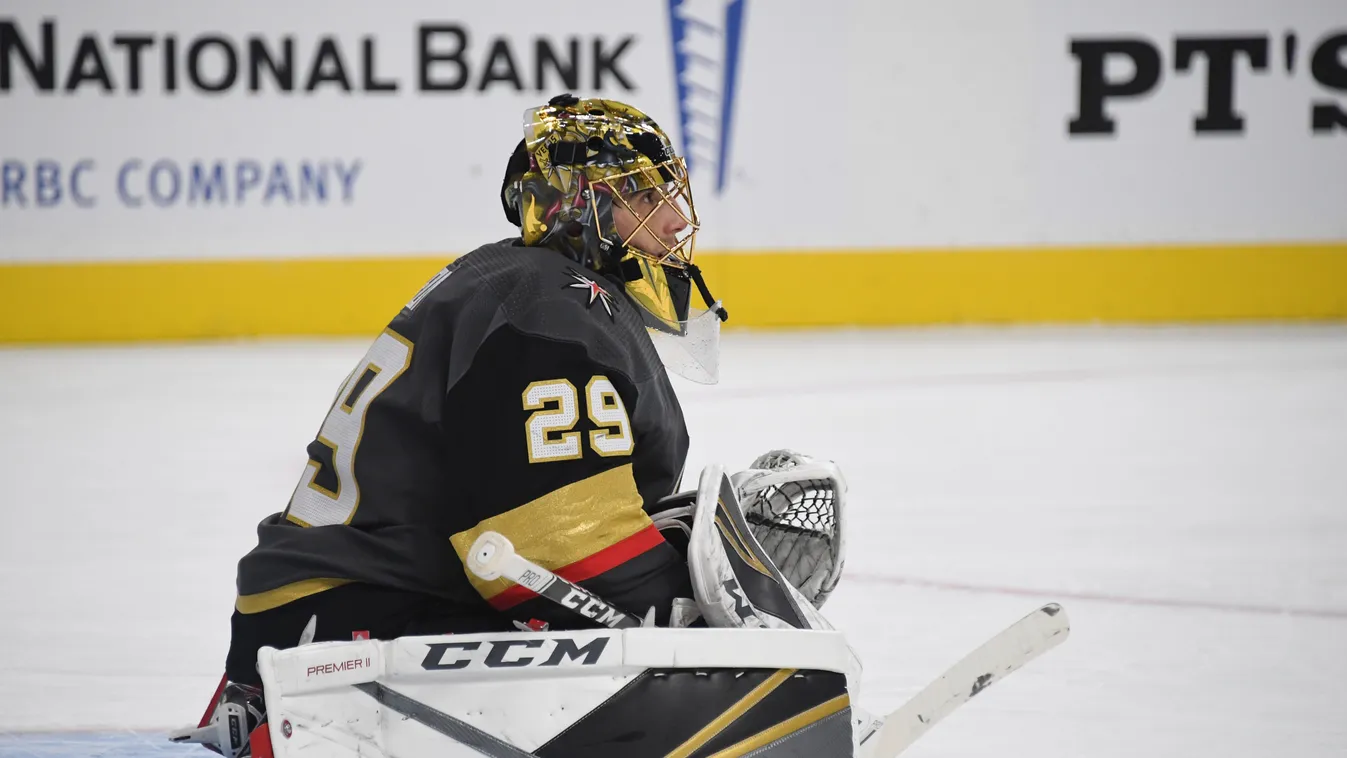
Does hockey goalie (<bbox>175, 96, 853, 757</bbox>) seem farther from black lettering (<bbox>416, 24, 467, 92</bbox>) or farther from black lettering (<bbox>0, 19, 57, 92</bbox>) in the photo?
black lettering (<bbox>0, 19, 57, 92</bbox>)

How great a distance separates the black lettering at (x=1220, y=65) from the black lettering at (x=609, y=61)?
246 cm

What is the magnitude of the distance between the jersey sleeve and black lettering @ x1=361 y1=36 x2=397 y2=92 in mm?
5980

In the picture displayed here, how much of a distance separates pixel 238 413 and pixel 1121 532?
286 cm

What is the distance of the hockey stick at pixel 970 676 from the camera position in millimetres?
1722

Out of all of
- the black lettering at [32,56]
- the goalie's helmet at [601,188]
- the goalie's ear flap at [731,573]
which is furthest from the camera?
the black lettering at [32,56]

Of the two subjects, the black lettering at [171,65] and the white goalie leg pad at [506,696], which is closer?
the white goalie leg pad at [506,696]

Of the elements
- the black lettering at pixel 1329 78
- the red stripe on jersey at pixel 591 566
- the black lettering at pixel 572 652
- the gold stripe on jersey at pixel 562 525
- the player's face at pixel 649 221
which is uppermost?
the black lettering at pixel 1329 78

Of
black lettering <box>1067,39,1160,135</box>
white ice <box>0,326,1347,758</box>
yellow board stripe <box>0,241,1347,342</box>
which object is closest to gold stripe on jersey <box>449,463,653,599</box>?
white ice <box>0,326,1347,758</box>

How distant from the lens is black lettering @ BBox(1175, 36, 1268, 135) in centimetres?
763

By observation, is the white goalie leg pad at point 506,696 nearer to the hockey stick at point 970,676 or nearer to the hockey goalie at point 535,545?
the hockey goalie at point 535,545

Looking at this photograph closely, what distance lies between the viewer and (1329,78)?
25.1 ft

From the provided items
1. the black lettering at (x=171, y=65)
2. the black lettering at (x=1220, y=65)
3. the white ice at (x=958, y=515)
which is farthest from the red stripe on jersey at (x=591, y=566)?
the black lettering at (x=1220, y=65)

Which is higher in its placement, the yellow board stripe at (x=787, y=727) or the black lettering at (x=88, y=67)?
the black lettering at (x=88, y=67)

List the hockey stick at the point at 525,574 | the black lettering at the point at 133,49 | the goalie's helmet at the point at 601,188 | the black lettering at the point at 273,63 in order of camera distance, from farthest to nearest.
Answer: the black lettering at the point at 273,63, the black lettering at the point at 133,49, the goalie's helmet at the point at 601,188, the hockey stick at the point at 525,574
